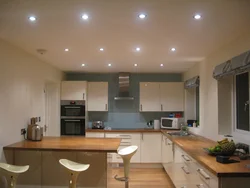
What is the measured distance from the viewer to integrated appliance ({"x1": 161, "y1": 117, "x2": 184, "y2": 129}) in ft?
19.4

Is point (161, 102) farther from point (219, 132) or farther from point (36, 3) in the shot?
point (36, 3)

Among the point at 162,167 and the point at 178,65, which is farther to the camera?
the point at 162,167

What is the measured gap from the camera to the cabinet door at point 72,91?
6.07 meters

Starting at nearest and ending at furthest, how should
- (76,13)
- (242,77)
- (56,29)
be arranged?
(76,13), (56,29), (242,77)

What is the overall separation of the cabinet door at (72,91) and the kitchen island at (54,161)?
241cm

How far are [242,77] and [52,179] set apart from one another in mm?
3104

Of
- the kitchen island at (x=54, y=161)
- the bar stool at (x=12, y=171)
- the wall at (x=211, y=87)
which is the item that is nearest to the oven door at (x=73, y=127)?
the kitchen island at (x=54, y=161)

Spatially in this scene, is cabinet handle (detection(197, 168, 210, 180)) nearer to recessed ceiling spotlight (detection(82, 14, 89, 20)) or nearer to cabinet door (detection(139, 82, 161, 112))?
recessed ceiling spotlight (detection(82, 14, 89, 20))

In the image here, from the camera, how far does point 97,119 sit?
667 cm

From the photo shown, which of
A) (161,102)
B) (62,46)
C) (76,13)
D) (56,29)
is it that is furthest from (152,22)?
(161,102)

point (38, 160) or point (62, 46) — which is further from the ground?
point (62, 46)

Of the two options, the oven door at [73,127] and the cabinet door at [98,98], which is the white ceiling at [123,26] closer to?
the cabinet door at [98,98]

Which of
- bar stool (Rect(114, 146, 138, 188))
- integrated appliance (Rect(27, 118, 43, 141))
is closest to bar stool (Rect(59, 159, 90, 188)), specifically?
bar stool (Rect(114, 146, 138, 188))

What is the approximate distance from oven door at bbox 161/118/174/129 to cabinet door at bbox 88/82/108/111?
1.47 m
